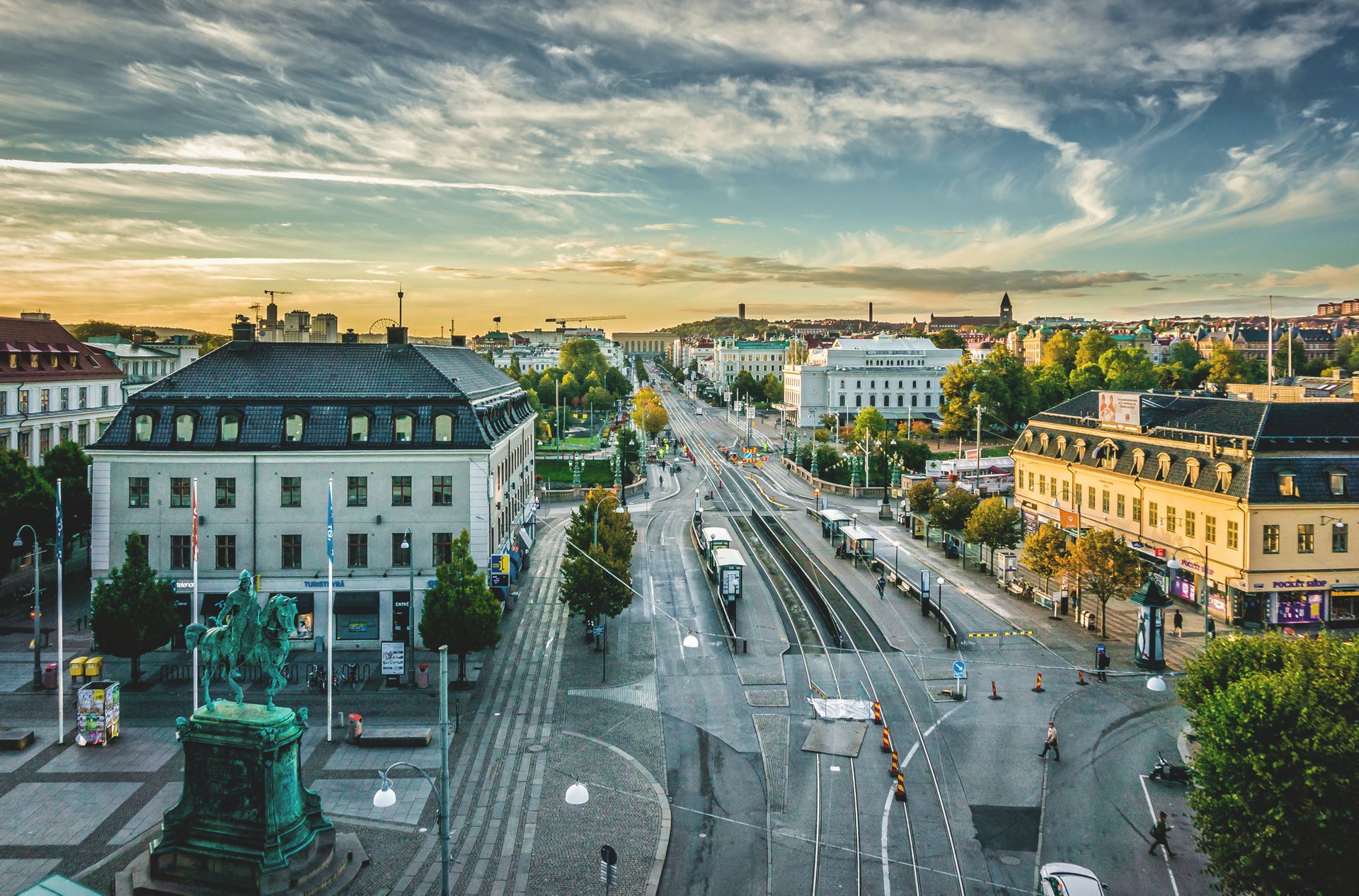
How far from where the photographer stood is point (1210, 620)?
42.3m

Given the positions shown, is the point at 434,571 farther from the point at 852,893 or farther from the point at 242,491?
the point at 852,893

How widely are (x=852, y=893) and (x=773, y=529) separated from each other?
→ 50.8 meters

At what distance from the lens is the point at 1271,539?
4212 cm

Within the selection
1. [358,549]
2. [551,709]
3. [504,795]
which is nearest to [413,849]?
[504,795]

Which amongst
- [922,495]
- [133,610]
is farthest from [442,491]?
[922,495]

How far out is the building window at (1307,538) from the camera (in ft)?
139

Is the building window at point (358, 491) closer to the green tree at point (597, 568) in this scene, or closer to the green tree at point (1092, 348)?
the green tree at point (597, 568)

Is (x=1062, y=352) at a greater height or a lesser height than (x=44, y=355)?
greater

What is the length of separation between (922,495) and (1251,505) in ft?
89.3

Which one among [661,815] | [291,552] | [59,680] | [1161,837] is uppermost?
[291,552]

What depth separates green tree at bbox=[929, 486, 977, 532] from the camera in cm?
5959

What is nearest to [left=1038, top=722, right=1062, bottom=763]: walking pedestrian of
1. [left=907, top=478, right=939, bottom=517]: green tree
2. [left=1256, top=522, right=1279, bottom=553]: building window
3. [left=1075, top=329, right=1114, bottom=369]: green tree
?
[left=1256, top=522, right=1279, bottom=553]: building window

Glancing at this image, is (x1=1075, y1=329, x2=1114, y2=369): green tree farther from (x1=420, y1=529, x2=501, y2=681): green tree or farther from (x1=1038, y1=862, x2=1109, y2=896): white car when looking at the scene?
(x1=1038, y1=862, x2=1109, y2=896): white car

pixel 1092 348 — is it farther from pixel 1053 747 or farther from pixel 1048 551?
pixel 1053 747
